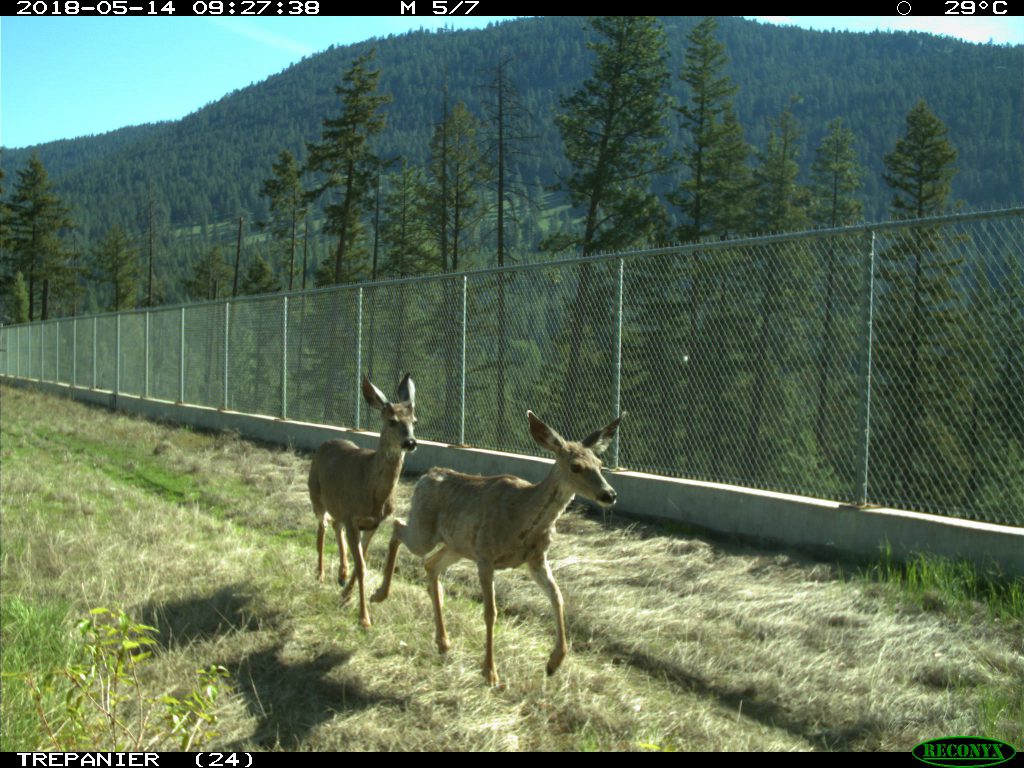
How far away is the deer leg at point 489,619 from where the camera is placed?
547 centimetres

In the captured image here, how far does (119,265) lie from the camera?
9050 cm

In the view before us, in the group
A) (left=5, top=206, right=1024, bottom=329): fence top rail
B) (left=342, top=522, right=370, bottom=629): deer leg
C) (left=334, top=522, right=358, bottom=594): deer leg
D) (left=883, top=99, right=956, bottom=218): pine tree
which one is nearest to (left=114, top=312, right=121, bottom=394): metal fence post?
(left=5, top=206, right=1024, bottom=329): fence top rail

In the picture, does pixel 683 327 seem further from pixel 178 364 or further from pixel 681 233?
pixel 681 233

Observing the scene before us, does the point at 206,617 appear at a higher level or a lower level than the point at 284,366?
lower

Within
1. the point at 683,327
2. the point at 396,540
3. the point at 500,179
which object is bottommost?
the point at 396,540

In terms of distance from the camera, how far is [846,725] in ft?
16.6

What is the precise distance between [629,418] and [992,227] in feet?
14.3

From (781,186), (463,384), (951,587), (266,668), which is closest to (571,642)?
(266,668)

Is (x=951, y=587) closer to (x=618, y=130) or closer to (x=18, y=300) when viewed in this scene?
(x=618, y=130)

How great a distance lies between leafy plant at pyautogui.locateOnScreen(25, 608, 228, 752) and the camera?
4.31 metres

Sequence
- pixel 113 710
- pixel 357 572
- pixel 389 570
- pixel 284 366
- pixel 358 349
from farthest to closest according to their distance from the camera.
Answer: pixel 284 366 < pixel 358 349 < pixel 357 572 < pixel 389 570 < pixel 113 710

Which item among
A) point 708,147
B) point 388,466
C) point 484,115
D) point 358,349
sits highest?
point 484,115

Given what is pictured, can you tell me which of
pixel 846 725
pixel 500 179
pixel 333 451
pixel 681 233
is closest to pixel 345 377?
pixel 333 451
